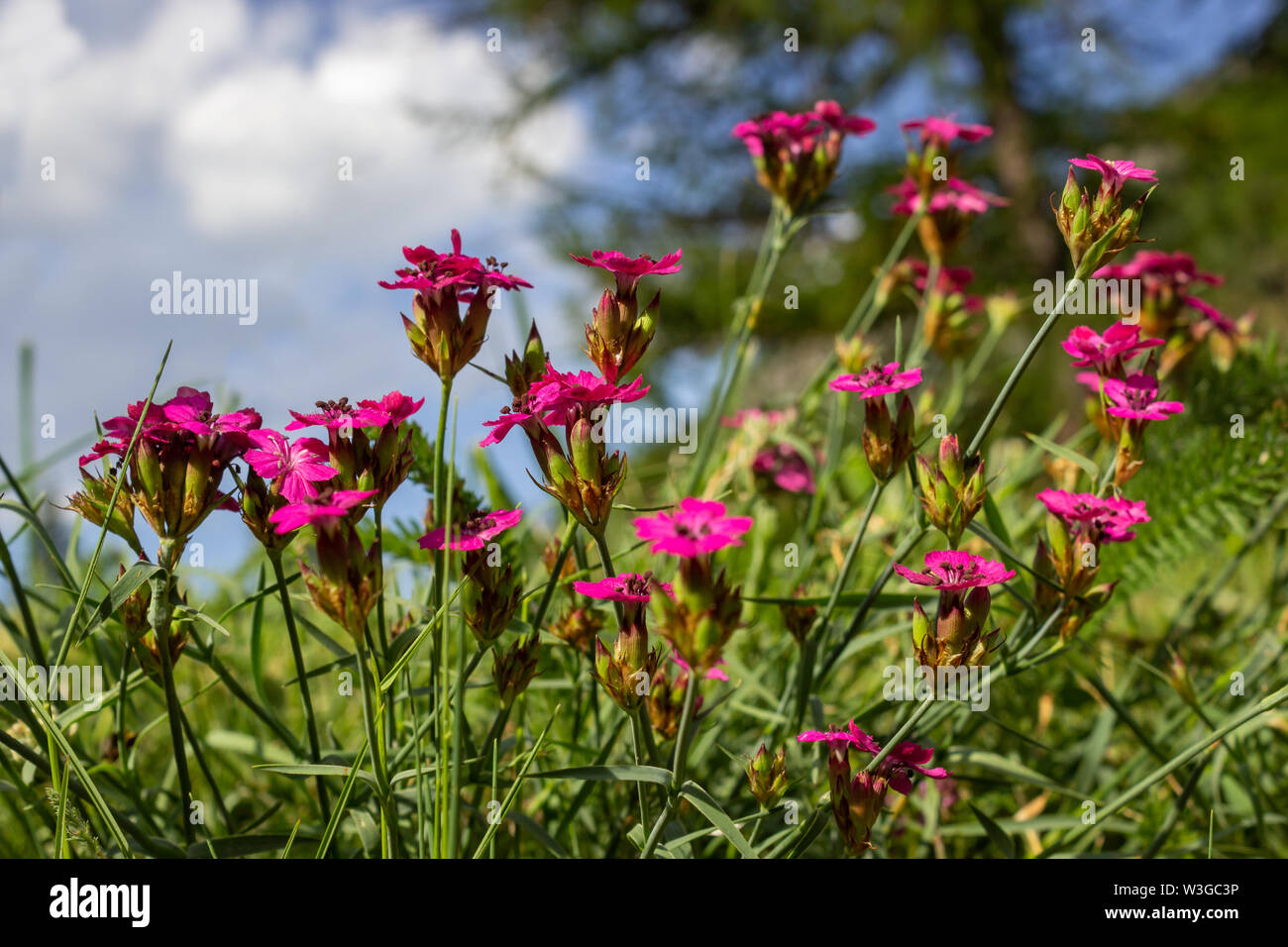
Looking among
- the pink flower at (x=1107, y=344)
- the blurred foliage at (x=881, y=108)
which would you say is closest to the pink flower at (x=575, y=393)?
the pink flower at (x=1107, y=344)

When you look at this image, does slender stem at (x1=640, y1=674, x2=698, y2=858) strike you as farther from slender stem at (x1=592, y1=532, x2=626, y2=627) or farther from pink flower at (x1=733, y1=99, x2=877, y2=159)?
pink flower at (x1=733, y1=99, x2=877, y2=159)

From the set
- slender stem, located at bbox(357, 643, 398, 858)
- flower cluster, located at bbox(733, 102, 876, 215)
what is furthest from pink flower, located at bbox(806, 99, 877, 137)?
slender stem, located at bbox(357, 643, 398, 858)

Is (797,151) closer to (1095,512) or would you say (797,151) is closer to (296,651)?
(1095,512)

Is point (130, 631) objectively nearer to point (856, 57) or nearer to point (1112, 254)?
point (1112, 254)

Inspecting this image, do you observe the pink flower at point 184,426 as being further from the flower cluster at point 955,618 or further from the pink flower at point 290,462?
the flower cluster at point 955,618

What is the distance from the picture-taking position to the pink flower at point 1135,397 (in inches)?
25.6

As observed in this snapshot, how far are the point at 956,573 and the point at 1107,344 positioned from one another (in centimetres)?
23

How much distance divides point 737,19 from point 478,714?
23.7 feet

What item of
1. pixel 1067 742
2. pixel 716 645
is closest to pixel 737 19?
pixel 1067 742

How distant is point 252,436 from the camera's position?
0.56 meters

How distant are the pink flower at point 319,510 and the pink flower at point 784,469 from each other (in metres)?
0.63

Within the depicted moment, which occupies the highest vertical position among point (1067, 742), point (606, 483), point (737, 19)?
point (737, 19)

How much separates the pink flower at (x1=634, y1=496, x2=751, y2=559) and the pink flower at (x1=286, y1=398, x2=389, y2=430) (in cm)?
18

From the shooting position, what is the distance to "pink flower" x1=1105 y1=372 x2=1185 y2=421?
651 millimetres
